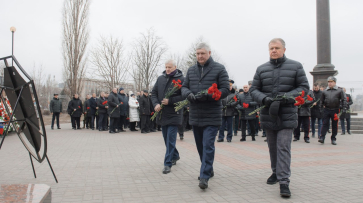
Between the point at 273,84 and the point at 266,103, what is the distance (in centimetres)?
34

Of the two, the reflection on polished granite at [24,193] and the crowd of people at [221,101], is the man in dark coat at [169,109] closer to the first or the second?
the crowd of people at [221,101]

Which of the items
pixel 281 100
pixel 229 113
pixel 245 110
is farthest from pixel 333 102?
pixel 281 100

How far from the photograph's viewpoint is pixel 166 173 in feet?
18.2

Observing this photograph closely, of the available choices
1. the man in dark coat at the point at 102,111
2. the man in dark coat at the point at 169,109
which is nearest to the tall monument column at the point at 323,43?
the man in dark coat at the point at 102,111

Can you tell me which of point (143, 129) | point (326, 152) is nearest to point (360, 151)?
point (326, 152)

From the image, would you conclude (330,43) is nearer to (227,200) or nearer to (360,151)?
(360,151)

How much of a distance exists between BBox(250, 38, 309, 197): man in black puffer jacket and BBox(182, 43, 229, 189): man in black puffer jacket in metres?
0.57

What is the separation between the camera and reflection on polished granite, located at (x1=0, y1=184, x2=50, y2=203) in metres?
3.10

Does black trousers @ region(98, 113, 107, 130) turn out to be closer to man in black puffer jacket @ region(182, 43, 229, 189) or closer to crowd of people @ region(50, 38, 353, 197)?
crowd of people @ region(50, 38, 353, 197)

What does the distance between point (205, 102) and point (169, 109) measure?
4.09 feet

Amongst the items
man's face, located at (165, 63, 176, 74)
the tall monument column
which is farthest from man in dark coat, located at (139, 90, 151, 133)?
the tall monument column

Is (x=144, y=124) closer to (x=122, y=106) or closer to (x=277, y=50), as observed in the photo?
(x=122, y=106)

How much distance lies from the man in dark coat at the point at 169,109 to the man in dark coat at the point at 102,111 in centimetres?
1035

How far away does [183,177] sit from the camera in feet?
17.3
